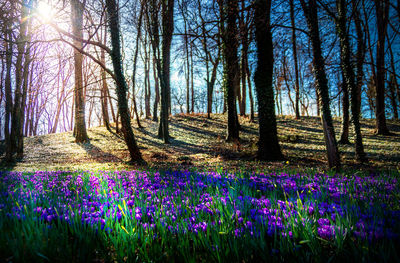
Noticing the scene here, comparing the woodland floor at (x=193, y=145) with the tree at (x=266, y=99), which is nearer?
the tree at (x=266, y=99)

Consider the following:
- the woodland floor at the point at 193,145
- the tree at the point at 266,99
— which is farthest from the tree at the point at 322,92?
the woodland floor at the point at 193,145

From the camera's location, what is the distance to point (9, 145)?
10.7 m

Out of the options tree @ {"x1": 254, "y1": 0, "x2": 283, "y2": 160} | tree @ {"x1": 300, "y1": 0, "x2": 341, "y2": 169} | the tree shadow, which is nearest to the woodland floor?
the tree shadow

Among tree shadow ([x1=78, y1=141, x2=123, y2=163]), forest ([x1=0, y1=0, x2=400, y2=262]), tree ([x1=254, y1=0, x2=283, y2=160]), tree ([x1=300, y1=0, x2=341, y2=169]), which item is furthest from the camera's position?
tree shadow ([x1=78, y1=141, x2=123, y2=163])

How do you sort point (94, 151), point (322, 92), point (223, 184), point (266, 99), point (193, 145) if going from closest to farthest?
point (223, 184)
point (322, 92)
point (266, 99)
point (94, 151)
point (193, 145)

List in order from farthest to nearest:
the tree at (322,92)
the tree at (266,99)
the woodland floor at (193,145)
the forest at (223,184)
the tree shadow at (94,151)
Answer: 1. the tree shadow at (94,151)
2. the woodland floor at (193,145)
3. the tree at (266,99)
4. the tree at (322,92)
5. the forest at (223,184)

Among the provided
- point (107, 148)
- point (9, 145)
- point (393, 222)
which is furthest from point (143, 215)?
point (107, 148)

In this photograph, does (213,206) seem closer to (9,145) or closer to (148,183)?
(148,183)

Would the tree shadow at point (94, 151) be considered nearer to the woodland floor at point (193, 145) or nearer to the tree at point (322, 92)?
the woodland floor at point (193, 145)

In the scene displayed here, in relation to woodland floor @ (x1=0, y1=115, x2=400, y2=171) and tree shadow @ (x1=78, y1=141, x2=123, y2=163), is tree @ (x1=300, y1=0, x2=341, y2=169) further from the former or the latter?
tree shadow @ (x1=78, y1=141, x2=123, y2=163)

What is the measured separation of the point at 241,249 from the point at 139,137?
1707cm

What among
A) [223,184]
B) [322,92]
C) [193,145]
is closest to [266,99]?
[322,92]

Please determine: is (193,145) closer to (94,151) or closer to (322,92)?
(94,151)

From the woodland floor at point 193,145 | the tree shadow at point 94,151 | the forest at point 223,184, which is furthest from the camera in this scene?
the tree shadow at point 94,151
